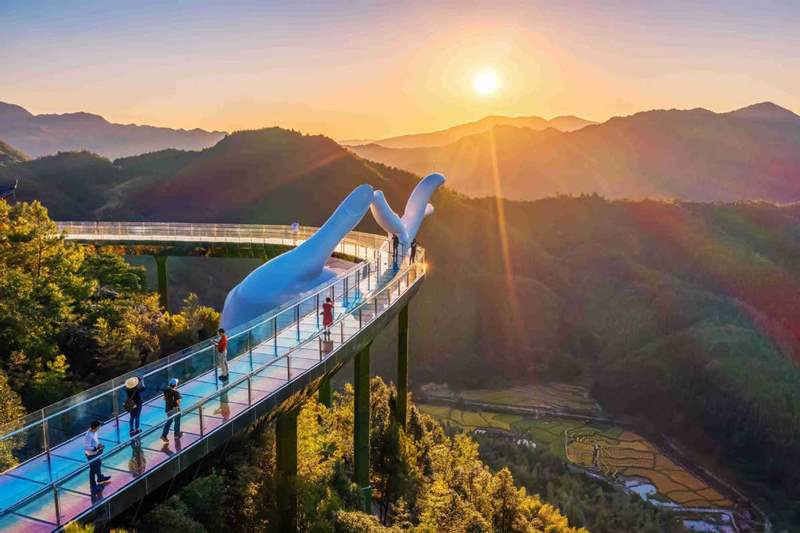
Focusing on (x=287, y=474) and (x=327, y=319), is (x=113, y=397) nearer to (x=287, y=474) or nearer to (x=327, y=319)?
(x=287, y=474)

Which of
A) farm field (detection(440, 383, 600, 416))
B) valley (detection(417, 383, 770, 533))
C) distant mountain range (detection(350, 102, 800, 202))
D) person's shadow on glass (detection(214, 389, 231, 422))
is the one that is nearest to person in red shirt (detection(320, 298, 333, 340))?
person's shadow on glass (detection(214, 389, 231, 422))

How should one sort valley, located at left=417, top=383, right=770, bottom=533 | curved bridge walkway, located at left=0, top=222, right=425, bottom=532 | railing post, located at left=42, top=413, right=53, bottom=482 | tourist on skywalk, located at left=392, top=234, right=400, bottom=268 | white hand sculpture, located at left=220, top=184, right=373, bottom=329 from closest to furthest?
curved bridge walkway, located at left=0, top=222, right=425, bottom=532 → railing post, located at left=42, top=413, right=53, bottom=482 → white hand sculpture, located at left=220, top=184, right=373, bottom=329 → tourist on skywalk, located at left=392, top=234, right=400, bottom=268 → valley, located at left=417, top=383, right=770, bottom=533

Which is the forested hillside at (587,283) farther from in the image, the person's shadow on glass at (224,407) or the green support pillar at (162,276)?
the person's shadow on glass at (224,407)

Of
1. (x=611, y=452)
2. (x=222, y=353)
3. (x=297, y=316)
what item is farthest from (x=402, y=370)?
(x=611, y=452)

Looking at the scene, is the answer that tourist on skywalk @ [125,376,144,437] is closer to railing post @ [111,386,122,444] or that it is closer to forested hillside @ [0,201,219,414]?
railing post @ [111,386,122,444]

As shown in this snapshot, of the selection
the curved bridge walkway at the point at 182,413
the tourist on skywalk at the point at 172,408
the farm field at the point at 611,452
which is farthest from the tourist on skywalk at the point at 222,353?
the farm field at the point at 611,452

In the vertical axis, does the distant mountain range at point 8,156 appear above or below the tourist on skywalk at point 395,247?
above
